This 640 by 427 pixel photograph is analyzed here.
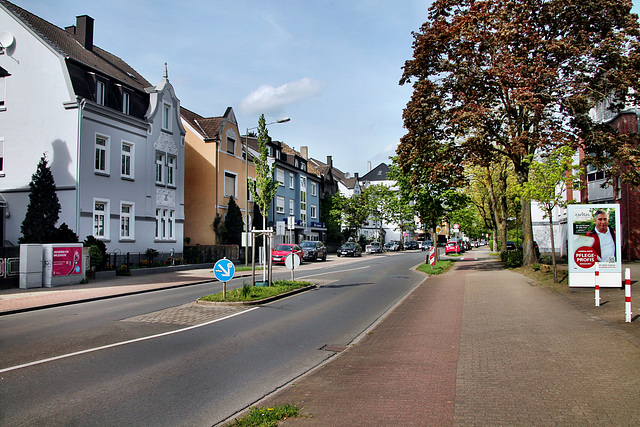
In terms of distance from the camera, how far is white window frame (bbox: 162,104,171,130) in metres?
30.0

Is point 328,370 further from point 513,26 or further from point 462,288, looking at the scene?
point 513,26

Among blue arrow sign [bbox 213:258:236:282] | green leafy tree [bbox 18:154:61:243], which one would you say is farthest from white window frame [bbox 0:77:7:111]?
blue arrow sign [bbox 213:258:236:282]

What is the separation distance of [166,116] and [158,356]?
25.3 metres

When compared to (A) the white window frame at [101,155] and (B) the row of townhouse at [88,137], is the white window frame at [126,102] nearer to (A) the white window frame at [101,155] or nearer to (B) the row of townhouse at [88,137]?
(B) the row of townhouse at [88,137]

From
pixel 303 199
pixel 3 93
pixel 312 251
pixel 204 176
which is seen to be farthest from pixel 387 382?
pixel 303 199

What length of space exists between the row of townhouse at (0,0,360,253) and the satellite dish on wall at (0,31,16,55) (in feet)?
0.20

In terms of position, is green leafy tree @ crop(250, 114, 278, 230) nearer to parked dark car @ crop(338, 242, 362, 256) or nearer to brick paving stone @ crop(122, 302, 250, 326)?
brick paving stone @ crop(122, 302, 250, 326)

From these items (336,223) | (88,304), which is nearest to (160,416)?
(88,304)

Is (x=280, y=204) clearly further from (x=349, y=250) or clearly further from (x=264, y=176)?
(x=264, y=176)

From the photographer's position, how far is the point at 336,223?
68.6 metres

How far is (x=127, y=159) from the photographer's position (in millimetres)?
26969

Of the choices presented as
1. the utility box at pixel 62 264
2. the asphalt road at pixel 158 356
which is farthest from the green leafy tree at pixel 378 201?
the asphalt road at pixel 158 356

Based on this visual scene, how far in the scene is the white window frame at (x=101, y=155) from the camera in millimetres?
24594

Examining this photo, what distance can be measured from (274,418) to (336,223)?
63.9m
